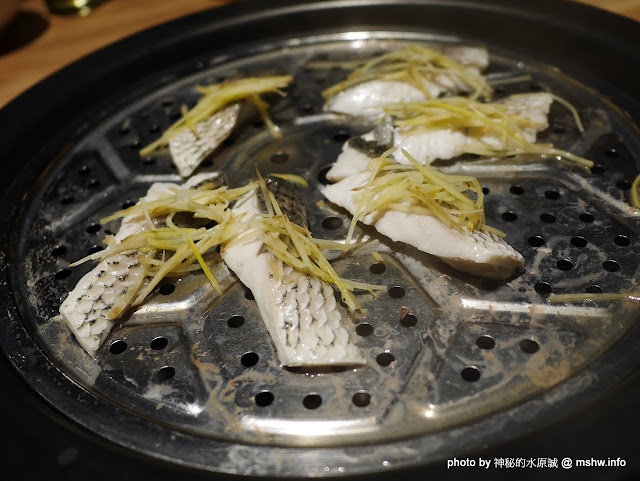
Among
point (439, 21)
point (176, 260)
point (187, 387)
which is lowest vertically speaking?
point (187, 387)

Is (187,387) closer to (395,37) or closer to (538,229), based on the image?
(538,229)

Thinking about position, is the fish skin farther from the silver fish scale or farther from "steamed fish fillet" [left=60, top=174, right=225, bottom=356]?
the silver fish scale

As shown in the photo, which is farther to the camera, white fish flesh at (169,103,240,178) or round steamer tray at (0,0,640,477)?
white fish flesh at (169,103,240,178)

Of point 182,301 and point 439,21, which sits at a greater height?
point 439,21

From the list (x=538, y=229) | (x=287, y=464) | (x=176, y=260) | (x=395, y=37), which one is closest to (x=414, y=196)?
(x=538, y=229)

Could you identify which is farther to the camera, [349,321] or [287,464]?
[349,321]

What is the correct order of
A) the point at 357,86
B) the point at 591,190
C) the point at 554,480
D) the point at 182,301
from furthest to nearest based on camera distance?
1. the point at 357,86
2. the point at 591,190
3. the point at 182,301
4. the point at 554,480

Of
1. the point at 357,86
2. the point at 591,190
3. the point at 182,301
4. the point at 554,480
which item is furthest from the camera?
the point at 357,86

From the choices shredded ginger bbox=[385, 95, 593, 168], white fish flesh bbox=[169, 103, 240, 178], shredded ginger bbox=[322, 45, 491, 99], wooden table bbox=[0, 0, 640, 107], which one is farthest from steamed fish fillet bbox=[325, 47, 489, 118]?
wooden table bbox=[0, 0, 640, 107]

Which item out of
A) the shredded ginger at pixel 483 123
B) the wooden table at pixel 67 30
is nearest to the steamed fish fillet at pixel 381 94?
the shredded ginger at pixel 483 123
